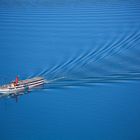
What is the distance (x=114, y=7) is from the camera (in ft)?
8.64

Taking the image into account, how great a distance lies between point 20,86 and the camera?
5.52 ft

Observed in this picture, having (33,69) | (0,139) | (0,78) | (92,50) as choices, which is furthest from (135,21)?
→ (0,139)

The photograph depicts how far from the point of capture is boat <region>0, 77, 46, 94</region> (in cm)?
167

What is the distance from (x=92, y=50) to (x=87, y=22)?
47cm

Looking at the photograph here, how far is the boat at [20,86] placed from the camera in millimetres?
1672

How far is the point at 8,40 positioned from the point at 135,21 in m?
0.93

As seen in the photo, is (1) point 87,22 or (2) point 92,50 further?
(1) point 87,22

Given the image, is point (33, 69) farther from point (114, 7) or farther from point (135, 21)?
point (114, 7)

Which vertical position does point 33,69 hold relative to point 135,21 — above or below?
below

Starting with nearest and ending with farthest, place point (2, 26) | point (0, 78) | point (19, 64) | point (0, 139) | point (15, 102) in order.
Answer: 1. point (0, 139)
2. point (15, 102)
3. point (0, 78)
4. point (19, 64)
5. point (2, 26)

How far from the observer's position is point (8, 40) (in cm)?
228

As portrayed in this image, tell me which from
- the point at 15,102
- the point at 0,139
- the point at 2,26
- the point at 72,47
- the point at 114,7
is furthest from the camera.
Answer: the point at 114,7

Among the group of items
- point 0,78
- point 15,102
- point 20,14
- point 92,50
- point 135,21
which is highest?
point 20,14

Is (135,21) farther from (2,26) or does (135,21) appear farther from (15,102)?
(15,102)
